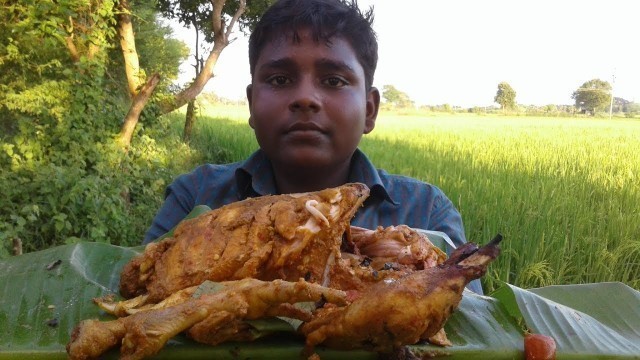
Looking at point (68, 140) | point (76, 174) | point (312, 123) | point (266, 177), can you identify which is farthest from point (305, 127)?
point (68, 140)

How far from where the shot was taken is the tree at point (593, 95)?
94875 mm

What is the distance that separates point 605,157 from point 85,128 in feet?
31.2

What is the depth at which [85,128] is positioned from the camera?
9000 millimetres

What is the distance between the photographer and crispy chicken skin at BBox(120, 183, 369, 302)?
55.4 inches

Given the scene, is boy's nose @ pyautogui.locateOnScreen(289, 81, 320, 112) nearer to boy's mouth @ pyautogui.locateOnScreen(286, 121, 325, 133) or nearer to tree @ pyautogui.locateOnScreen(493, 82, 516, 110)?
boy's mouth @ pyautogui.locateOnScreen(286, 121, 325, 133)

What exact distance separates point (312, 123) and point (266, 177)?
2.22ft

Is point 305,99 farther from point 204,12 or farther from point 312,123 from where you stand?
point 204,12

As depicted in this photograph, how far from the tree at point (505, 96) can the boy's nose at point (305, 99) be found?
8106 cm

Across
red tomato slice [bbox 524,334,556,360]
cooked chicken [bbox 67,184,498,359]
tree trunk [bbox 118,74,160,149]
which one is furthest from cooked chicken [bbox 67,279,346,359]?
tree trunk [bbox 118,74,160,149]

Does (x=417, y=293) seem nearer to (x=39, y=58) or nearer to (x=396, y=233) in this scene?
(x=396, y=233)

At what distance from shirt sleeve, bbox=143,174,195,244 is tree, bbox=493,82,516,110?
80.7 m

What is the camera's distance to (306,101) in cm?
254

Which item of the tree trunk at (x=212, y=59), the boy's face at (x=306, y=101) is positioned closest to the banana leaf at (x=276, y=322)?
the boy's face at (x=306, y=101)

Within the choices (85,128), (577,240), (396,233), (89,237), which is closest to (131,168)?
(85,128)
